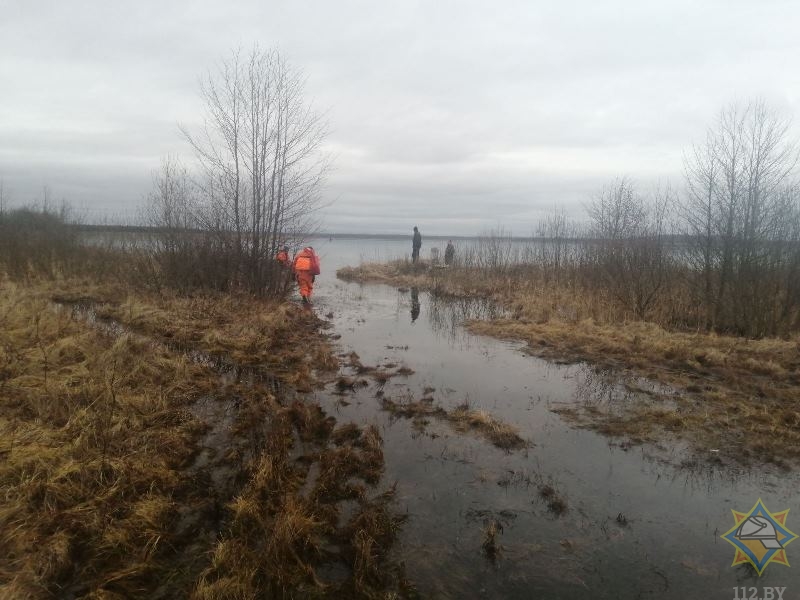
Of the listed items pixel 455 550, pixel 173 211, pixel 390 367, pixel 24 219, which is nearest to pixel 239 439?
pixel 455 550

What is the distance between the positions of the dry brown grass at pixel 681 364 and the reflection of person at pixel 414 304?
2013 mm

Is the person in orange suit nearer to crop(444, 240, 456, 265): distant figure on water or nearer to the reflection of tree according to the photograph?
the reflection of tree

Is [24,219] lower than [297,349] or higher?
higher

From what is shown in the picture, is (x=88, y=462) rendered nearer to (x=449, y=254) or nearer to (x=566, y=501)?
(x=566, y=501)

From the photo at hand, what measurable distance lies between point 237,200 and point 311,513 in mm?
10608

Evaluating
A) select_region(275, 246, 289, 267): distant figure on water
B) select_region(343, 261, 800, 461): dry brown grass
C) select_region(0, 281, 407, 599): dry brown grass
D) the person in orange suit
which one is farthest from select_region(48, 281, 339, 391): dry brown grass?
select_region(343, 261, 800, 461): dry brown grass

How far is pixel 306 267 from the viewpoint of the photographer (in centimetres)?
1280

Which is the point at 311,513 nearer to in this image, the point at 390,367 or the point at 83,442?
the point at 83,442

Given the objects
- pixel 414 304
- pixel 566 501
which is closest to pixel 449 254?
pixel 414 304

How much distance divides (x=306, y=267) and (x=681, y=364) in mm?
9565

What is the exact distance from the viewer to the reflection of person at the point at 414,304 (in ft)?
44.2

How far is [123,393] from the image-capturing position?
5113 millimetres

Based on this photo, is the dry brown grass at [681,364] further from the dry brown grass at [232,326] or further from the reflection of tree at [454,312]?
the dry brown grass at [232,326]

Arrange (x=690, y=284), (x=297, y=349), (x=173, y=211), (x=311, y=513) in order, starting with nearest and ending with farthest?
(x=311, y=513), (x=297, y=349), (x=690, y=284), (x=173, y=211)
